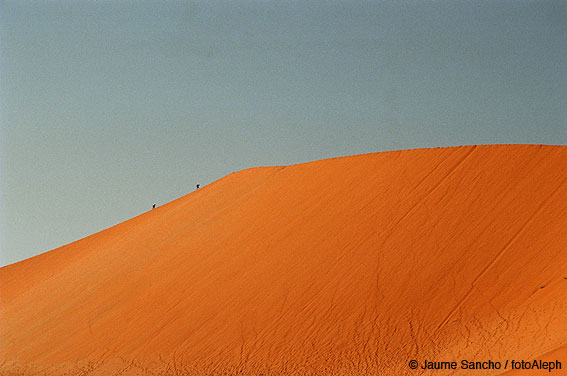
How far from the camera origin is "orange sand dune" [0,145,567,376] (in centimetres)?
2102

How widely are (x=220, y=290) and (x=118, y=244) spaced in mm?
11026

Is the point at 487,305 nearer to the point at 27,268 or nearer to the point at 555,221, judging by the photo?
the point at 555,221

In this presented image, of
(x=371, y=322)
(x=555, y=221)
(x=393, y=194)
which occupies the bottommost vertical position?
(x=371, y=322)

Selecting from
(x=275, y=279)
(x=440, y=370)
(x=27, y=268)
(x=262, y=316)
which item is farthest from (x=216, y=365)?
(x=27, y=268)

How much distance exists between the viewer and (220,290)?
26719 millimetres

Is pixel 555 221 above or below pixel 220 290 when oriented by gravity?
above

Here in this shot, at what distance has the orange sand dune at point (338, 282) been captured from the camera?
21016 millimetres

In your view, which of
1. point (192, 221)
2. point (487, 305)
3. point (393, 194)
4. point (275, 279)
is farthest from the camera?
point (192, 221)

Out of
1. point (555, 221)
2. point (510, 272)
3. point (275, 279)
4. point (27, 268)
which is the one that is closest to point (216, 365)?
point (275, 279)

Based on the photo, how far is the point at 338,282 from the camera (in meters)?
24.7

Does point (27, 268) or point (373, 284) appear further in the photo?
point (27, 268)

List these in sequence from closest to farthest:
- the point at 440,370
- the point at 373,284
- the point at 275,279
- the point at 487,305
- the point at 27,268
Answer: the point at 440,370, the point at 487,305, the point at 373,284, the point at 275,279, the point at 27,268

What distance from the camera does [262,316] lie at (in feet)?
79.7

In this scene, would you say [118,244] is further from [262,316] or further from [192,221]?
[262,316]
